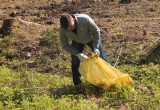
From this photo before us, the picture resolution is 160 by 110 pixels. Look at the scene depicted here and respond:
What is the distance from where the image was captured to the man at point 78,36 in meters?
5.39

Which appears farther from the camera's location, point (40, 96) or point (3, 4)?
point (3, 4)

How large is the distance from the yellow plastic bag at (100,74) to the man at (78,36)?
133mm

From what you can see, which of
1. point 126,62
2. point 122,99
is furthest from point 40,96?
point 126,62

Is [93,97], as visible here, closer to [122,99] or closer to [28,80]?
[122,99]

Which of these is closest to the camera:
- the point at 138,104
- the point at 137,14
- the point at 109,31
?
the point at 138,104

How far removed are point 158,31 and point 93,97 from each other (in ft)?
15.1

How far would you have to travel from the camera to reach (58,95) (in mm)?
5707

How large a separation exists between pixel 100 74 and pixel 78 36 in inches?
25.2

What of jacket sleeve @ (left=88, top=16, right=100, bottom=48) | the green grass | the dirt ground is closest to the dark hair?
jacket sleeve @ (left=88, top=16, right=100, bottom=48)

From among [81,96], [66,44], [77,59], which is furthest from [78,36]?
[81,96]

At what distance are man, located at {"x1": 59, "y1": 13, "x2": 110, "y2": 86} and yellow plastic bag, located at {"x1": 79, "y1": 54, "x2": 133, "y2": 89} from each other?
13 cm

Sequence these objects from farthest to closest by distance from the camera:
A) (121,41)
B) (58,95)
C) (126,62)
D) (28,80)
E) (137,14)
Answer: (137,14) → (121,41) → (126,62) → (28,80) → (58,95)

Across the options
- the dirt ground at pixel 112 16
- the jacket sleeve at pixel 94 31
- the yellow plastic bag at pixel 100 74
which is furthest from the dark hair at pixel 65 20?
the dirt ground at pixel 112 16

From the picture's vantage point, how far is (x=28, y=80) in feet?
22.7
